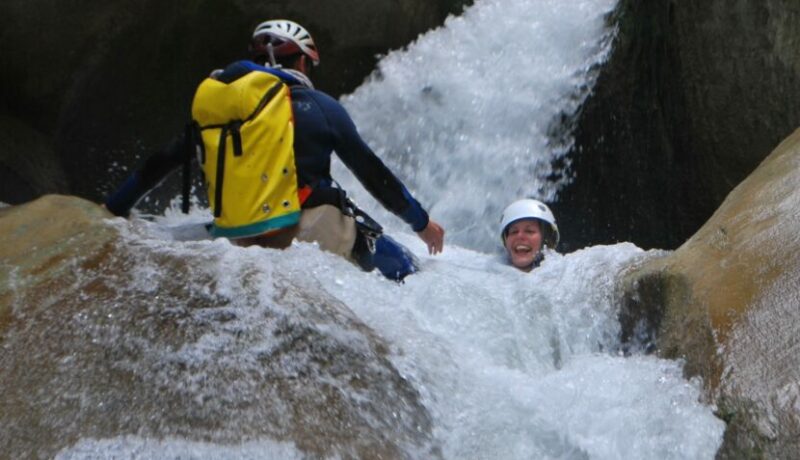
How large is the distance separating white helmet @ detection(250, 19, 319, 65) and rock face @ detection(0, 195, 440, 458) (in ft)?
4.51

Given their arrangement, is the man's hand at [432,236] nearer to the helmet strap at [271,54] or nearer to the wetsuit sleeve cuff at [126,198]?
the helmet strap at [271,54]

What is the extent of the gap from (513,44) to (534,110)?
2.43 ft

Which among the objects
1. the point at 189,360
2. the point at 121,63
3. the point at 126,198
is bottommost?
the point at 189,360

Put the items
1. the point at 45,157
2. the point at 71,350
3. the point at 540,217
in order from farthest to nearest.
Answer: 1. the point at 45,157
2. the point at 540,217
3. the point at 71,350

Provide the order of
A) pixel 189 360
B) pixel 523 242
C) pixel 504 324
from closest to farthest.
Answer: pixel 189 360, pixel 504 324, pixel 523 242

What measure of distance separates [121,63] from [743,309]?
216 inches

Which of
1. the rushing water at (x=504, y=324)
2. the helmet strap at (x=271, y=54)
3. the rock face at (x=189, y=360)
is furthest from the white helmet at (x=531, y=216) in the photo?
the rock face at (x=189, y=360)

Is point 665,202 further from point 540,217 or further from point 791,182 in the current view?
point 791,182

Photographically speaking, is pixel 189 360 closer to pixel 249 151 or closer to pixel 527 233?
pixel 249 151

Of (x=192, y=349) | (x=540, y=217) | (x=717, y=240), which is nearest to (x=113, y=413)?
(x=192, y=349)

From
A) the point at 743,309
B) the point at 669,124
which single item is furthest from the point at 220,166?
the point at 669,124

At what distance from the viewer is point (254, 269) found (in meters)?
4.40

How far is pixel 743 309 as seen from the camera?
171 inches

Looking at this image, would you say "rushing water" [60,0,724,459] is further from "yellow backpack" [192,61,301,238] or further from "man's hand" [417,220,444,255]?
"yellow backpack" [192,61,301,238]
